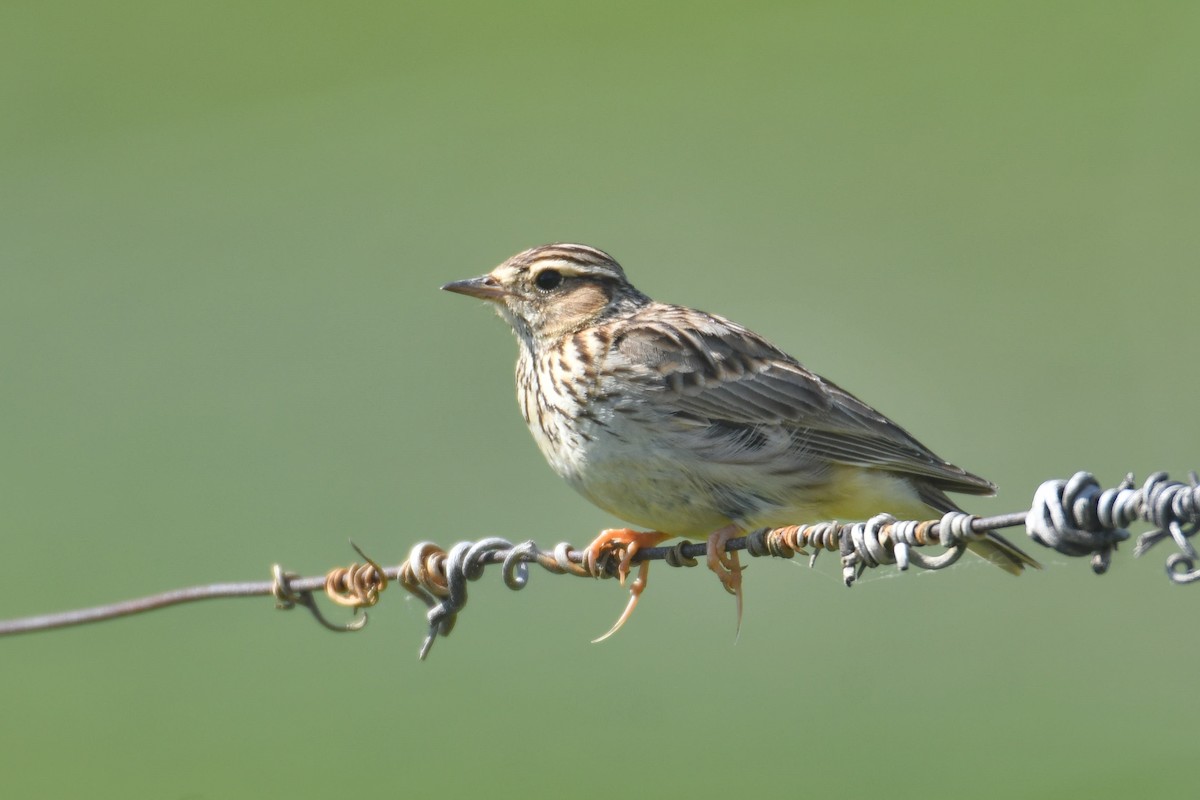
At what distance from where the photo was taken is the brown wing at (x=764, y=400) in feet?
25.0

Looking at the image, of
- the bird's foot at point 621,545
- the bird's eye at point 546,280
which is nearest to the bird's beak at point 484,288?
the bird's eye at point 546,280

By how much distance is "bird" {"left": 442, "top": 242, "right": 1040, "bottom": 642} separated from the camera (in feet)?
24.1

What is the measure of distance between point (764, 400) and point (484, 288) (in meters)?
1.67

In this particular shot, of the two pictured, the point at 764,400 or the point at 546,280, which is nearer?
the point at 764,400

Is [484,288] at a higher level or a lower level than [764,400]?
higher

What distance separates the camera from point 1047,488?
419 cm

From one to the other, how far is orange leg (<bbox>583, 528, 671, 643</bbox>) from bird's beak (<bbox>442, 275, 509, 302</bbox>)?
1.61 m

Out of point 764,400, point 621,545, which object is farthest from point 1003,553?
point 621,545

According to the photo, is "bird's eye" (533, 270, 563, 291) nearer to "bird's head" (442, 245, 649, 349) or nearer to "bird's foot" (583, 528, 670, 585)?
"bird's head" (442, 245, 649, 349)

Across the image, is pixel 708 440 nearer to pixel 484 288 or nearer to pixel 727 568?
pixel 727 568

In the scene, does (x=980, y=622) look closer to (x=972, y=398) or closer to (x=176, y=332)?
(x=972, y=398)

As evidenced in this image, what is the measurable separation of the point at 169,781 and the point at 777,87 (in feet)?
49.0

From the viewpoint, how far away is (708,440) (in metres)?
7.52

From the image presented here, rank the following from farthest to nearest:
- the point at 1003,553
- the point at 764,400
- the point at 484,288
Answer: the point at 484,288 < the point at 764,400 < the point at 1003,553
